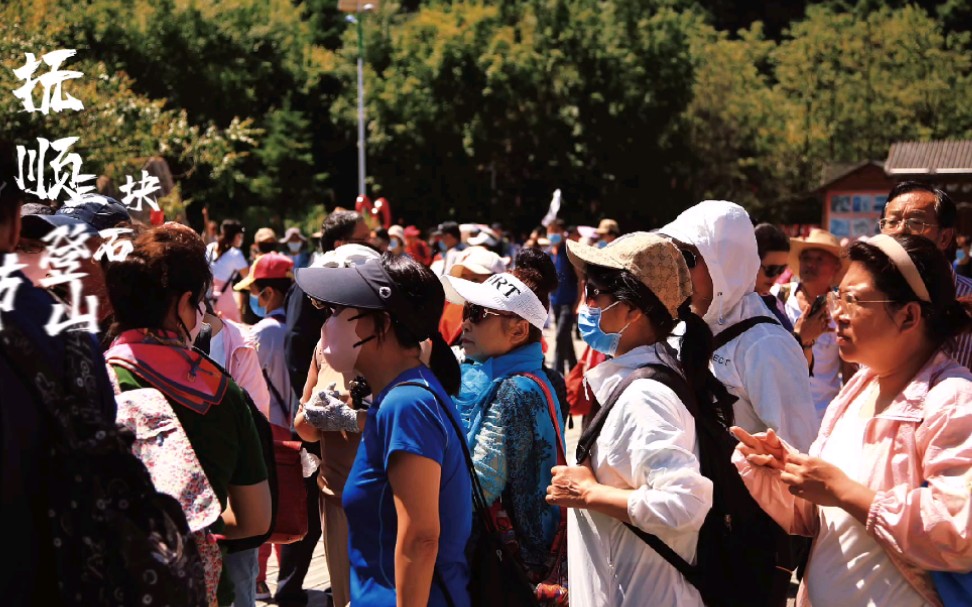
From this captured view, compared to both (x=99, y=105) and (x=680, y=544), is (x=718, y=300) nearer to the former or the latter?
(x=680, y=544)

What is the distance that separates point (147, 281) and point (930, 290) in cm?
208

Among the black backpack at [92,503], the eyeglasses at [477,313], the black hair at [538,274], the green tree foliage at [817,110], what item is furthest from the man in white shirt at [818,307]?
the green tree foliage at [817,110]

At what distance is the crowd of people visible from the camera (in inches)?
79.0

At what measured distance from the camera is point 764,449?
2.95 metres

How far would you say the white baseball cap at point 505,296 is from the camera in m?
4.35

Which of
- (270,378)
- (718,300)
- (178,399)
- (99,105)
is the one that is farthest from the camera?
(99,105)

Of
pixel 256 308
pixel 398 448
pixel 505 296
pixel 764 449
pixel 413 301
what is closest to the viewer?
pixel 398 448

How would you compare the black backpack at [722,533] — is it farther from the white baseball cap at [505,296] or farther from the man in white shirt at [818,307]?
the man in white shirt at [818,307]

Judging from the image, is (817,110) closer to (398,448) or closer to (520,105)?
(520,105)

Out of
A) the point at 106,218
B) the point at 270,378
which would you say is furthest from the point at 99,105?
the point at 106,218

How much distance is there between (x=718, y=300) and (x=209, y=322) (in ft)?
6.75

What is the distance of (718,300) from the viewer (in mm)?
4242

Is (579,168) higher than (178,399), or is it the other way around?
(178,399)

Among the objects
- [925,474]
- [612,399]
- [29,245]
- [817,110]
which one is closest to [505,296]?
[612,399]
